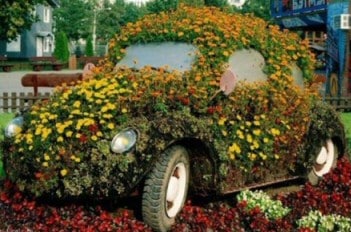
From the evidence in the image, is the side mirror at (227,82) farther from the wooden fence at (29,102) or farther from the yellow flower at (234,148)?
the wooden fence at (29,102)

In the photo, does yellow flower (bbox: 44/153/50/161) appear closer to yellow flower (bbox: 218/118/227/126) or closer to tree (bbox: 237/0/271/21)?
yellow flower (bbox: 218/118/227/126)

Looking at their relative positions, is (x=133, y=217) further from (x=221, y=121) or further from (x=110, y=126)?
(x=221, y=121)

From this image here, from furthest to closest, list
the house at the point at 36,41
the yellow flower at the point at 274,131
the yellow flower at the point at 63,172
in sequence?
the house at the point at 36,41, the yellow flower at the point at 274,131, the yellow flower at the point at 63,172

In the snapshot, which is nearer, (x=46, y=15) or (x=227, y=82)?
(x=227, y=82)

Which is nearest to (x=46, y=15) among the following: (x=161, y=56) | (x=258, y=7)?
(x=258, y=7)

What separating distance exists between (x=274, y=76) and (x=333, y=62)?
16218mm

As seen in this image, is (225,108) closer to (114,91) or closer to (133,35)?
(114,91)

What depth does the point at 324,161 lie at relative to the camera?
898 centimetres

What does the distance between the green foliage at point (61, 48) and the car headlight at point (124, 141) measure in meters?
56.5

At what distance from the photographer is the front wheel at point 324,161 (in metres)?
8.70

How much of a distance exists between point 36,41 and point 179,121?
2537 inches

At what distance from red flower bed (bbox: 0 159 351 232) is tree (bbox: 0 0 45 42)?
4253 cm

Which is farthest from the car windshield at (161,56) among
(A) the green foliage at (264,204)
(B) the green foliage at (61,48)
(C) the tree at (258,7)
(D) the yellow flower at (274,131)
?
(C) the tree at (258,7)

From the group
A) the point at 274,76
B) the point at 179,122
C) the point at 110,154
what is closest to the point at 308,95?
the point at 274,76
